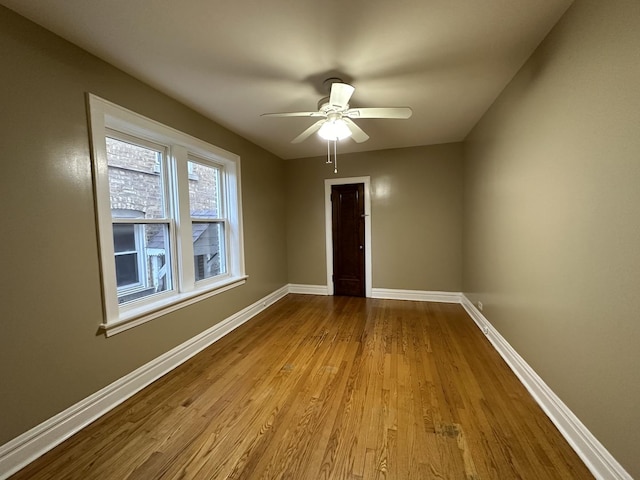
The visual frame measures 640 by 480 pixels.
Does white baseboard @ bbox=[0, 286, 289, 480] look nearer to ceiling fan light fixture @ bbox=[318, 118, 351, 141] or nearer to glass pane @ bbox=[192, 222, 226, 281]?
glass pane @ bbox=[192, 222, 226, 281]

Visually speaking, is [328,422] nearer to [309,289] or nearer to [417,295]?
[417,295]

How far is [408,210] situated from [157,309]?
3581mm

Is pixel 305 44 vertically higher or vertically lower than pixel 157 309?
higher

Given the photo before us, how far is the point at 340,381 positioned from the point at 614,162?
2.12 metres

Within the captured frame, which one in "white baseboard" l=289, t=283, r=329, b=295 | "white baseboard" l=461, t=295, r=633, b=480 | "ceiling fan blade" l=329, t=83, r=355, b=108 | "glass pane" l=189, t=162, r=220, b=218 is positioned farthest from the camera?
"white baseboard" l=289, t=283, r=329, b=295

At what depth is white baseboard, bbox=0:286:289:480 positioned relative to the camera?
1.37 metres

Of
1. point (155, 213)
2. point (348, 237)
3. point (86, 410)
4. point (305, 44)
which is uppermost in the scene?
point (305, 44)

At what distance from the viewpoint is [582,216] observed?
4.53 ft

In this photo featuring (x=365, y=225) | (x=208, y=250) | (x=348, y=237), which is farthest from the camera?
(x=348, y=237)

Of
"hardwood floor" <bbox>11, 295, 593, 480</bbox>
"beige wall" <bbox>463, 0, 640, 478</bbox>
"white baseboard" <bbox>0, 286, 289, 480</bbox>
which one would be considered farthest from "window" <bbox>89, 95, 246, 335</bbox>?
"beige wall" <bbox>463, 0, 640, 478</bbox>

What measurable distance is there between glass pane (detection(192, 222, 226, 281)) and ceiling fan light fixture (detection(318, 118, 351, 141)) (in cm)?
175

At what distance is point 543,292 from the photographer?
5.73 feet

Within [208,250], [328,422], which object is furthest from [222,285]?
[328,422]

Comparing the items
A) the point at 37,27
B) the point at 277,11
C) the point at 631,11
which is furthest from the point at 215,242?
the point at 631,11
